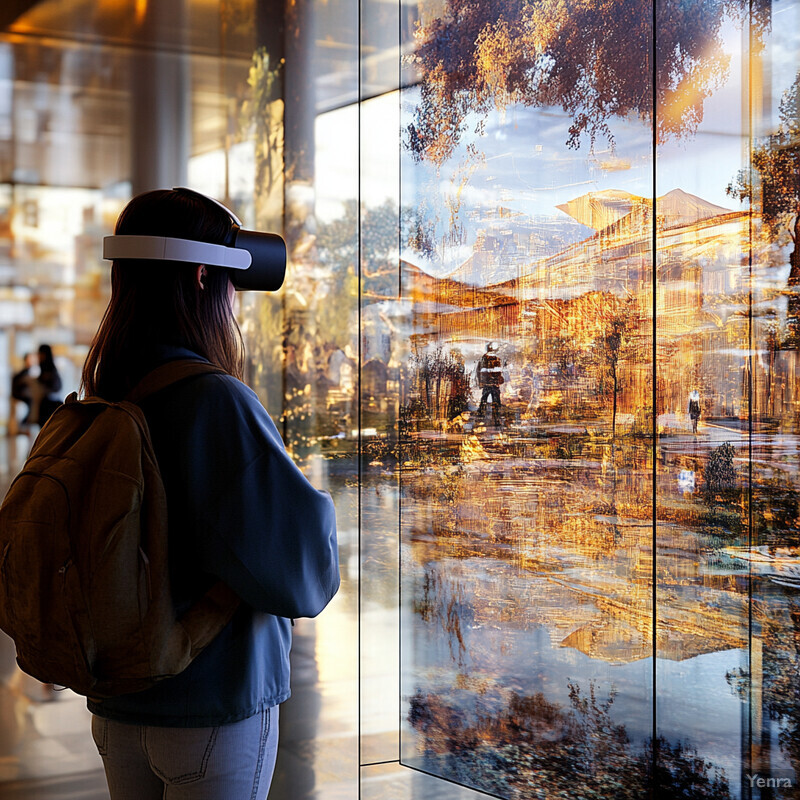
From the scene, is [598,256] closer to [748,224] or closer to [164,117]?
[748,224]

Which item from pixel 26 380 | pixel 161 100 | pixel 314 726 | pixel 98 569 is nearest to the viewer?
pixel 98 569

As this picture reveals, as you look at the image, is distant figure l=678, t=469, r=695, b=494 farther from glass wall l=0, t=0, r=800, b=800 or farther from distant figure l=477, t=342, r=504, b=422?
distant figure l=477, t=342, r=504, b=422

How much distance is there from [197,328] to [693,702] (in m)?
1.40

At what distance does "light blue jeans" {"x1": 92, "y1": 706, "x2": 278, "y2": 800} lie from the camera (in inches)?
46.3

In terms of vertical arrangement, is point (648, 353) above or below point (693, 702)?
above

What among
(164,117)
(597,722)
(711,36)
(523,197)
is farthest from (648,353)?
(164,117)

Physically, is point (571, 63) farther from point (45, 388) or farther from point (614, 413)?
point (45, 388)

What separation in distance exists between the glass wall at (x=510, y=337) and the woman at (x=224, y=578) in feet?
3.70

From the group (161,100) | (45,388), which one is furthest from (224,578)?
(161,100)

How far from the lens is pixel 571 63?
2.26 meters

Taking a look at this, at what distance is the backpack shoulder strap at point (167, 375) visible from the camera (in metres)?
1.20

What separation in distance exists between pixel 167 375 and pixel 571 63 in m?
1.47

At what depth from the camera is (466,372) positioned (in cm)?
256

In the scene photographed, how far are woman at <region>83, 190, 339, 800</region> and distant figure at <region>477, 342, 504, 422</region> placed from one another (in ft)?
4.24
